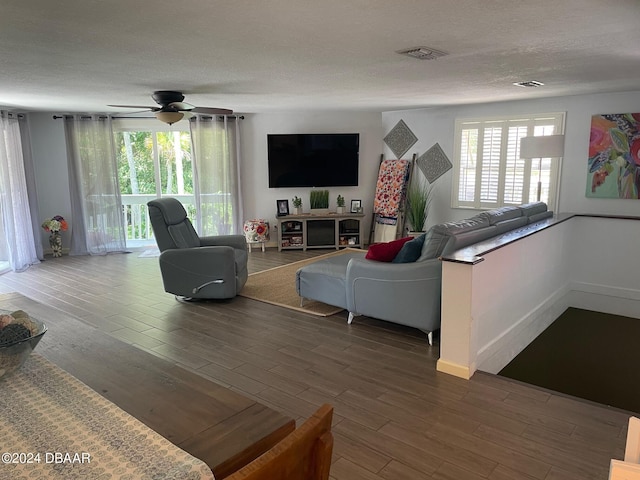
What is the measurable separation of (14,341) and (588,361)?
4115 mm

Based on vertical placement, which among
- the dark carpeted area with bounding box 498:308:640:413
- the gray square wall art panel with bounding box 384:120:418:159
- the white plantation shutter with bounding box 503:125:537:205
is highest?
the gray square wall art panel with bounding box 384:120:418:159

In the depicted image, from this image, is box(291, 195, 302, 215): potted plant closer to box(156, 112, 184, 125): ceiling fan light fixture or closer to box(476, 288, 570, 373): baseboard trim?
box(156, 112, 184, 125): ceiling fan light fixture

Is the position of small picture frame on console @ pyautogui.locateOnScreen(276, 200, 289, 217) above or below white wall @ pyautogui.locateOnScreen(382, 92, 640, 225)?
below

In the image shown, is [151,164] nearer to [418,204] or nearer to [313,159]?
[313,159]

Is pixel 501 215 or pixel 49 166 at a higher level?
pixel 49 166

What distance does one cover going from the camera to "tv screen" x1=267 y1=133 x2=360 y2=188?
300 inches

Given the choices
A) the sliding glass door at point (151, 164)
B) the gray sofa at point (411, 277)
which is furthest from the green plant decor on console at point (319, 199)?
the gray sofa at point (411, 277)

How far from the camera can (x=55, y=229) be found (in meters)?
7.18

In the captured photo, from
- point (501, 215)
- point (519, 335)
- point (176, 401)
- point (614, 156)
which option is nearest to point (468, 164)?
point (614, 156)

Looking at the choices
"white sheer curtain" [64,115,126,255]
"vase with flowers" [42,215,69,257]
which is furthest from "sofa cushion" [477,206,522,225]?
"vase with flowers" [42,215,69,257]

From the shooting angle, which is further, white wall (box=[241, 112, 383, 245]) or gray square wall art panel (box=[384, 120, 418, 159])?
white wall (box=[241, 112, 383, 245])

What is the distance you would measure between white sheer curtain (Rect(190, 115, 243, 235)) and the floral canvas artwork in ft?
A: 17.1

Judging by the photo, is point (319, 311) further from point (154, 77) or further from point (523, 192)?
point (523, 192)

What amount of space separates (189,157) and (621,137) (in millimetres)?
6331
